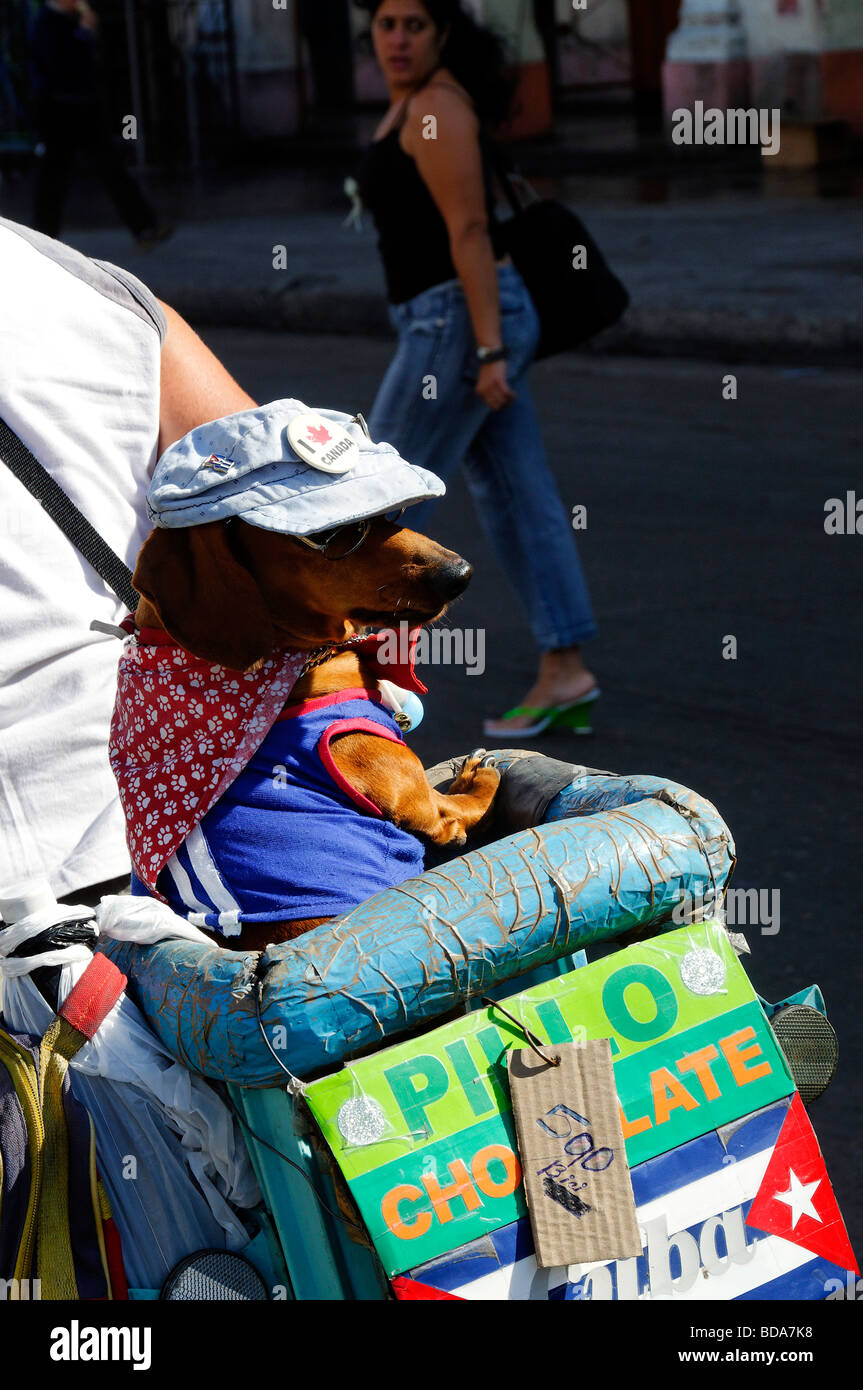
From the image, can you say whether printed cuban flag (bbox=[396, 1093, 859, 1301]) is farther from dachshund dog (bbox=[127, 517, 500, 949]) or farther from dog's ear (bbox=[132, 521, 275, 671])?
dog's ear (bbox=[132, 521, 275, 671])

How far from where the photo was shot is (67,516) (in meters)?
2.24

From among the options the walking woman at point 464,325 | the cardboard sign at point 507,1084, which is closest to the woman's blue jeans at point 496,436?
the walking woman at point 464,325

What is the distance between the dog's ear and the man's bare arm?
38 centimetres

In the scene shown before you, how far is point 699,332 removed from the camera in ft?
33.8

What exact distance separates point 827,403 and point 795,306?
1.62 m

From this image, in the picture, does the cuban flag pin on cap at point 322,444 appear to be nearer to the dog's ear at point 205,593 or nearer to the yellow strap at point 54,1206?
the dog's ear at point 205,593

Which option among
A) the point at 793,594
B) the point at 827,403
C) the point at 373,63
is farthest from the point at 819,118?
the point at 793,594

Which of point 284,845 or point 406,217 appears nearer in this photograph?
point 284,845

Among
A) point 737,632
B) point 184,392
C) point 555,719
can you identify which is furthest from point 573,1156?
point 737,632

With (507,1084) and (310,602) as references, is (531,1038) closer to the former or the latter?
(507,1084)

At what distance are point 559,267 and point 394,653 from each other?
2.99 m

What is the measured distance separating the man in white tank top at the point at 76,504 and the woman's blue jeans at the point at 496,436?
2.49 metres

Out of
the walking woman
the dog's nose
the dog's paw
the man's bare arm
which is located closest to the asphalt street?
the walking woman

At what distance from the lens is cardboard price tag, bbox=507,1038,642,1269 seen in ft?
5.77
